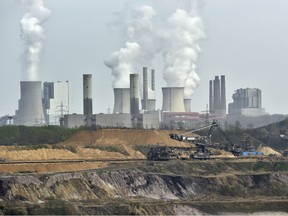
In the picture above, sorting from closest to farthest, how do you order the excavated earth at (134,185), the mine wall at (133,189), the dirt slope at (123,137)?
the excavated earth at (134,185), the mine wall at (133,189), the dirt slope at (123,137)

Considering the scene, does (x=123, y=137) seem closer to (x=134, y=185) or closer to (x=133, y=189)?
(x=134, y=185)

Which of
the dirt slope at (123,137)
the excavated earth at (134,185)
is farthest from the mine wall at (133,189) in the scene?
the dirt slope at (123,137)

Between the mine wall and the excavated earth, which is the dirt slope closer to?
the excavated earth

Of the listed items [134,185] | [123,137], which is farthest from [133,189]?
[123,137]

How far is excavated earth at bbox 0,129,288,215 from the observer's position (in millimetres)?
79625

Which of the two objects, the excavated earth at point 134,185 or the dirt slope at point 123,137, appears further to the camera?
the dirt slope at point 123,137

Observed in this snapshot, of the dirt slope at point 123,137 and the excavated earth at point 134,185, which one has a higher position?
the dirt slope at point 123,137

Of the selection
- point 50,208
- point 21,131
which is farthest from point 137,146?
point 50,208

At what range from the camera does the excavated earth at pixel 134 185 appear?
79625 mm

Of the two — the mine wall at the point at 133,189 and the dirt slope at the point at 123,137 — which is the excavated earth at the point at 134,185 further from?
the dirt slope at the point at 123,137

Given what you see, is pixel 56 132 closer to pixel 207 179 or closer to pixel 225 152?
pixel 225 152

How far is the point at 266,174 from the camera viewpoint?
106 meters

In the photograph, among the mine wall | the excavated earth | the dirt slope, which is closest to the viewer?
the excavated earth

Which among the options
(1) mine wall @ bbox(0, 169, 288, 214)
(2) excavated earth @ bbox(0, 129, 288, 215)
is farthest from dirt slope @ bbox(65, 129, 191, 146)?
(1) mine wall @ bbox(0, 169, 288, 214)
